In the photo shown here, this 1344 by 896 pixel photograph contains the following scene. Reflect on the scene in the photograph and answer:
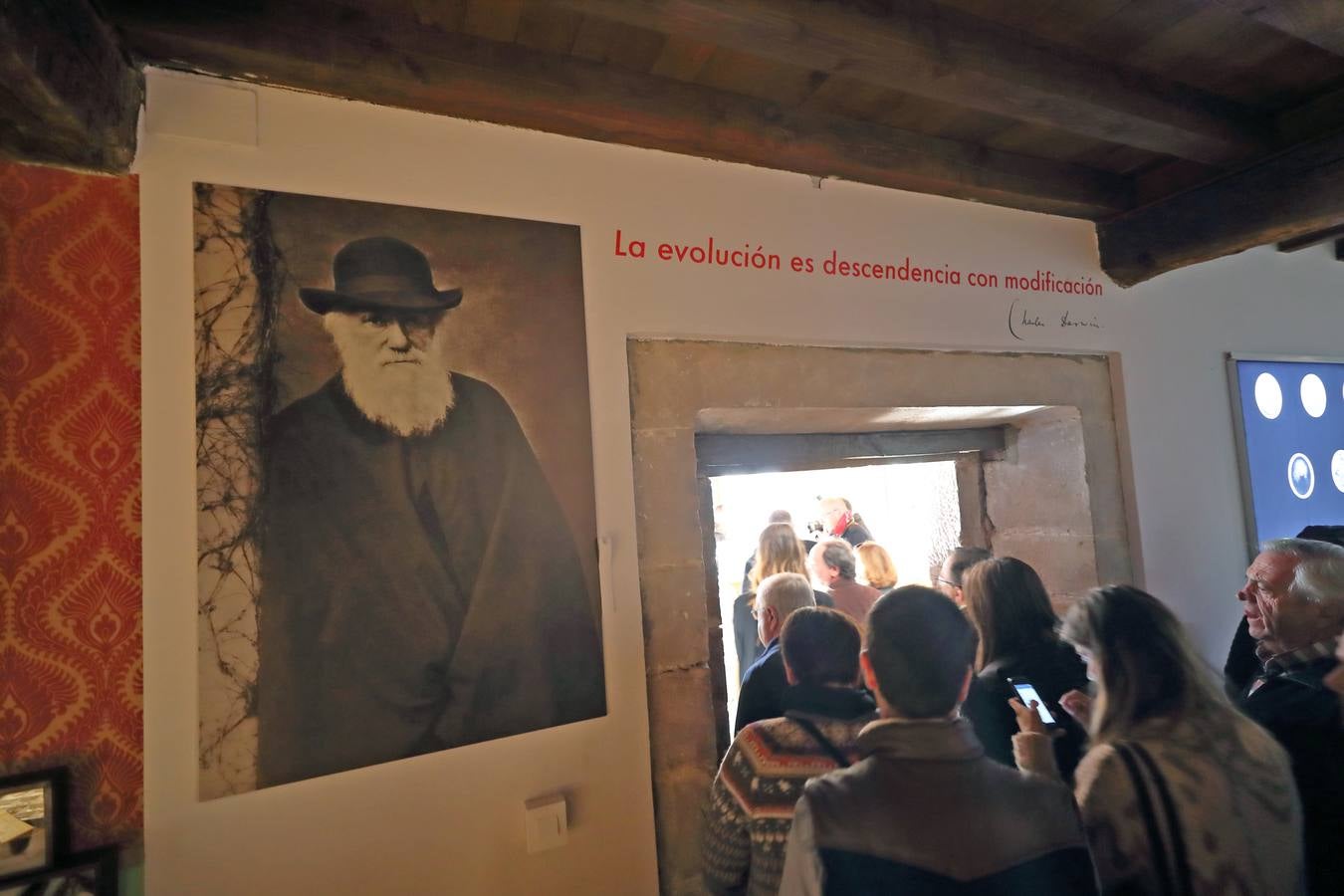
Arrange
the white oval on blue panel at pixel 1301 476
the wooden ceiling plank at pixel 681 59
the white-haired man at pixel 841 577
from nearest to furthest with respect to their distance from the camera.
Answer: the wooden ceiling plank at pixel 681 59, the white-haired man at pixel 841 577, the white oval on blue panel at pixel 1301 476

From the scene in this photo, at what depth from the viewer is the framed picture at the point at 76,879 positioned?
1183mm

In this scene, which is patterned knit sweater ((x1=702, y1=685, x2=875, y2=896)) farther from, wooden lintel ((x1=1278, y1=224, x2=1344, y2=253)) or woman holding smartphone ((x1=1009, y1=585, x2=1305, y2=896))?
wooden lintel ((x1=1278, y1=224, x2=1344, y2=253))

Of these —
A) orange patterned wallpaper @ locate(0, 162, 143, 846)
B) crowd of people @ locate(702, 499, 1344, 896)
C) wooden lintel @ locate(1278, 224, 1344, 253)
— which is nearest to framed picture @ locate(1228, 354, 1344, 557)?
wooden lintel @ locate(1278, 224, 1344, 253)

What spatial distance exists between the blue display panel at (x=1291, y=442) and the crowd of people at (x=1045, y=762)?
1562 millimetres

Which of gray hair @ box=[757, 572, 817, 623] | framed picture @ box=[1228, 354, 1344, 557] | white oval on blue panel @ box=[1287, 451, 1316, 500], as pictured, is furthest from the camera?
white oval on blue panel @ box=[1287, 451, 1316, 500]

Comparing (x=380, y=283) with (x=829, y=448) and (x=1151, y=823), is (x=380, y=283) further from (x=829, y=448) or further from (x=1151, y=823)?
(x=1151, y=823)

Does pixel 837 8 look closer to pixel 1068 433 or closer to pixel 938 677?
pixel 938 677

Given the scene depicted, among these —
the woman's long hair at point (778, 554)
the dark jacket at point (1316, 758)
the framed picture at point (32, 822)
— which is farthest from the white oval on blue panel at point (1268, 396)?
the framed picture at point (32, 822)

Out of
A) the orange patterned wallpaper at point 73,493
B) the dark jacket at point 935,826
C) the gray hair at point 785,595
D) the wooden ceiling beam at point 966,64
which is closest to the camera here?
the dark jacket at point 935,826

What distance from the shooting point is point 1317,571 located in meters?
1.61

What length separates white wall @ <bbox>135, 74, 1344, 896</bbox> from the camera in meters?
1.36

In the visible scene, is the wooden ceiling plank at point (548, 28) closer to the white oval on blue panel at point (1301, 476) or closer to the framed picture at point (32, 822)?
the framed picture at point (32, 822)

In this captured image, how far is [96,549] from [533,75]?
1.51 metres

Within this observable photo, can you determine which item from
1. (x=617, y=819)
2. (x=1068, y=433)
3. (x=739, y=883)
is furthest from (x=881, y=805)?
(x=1068, y=433)
